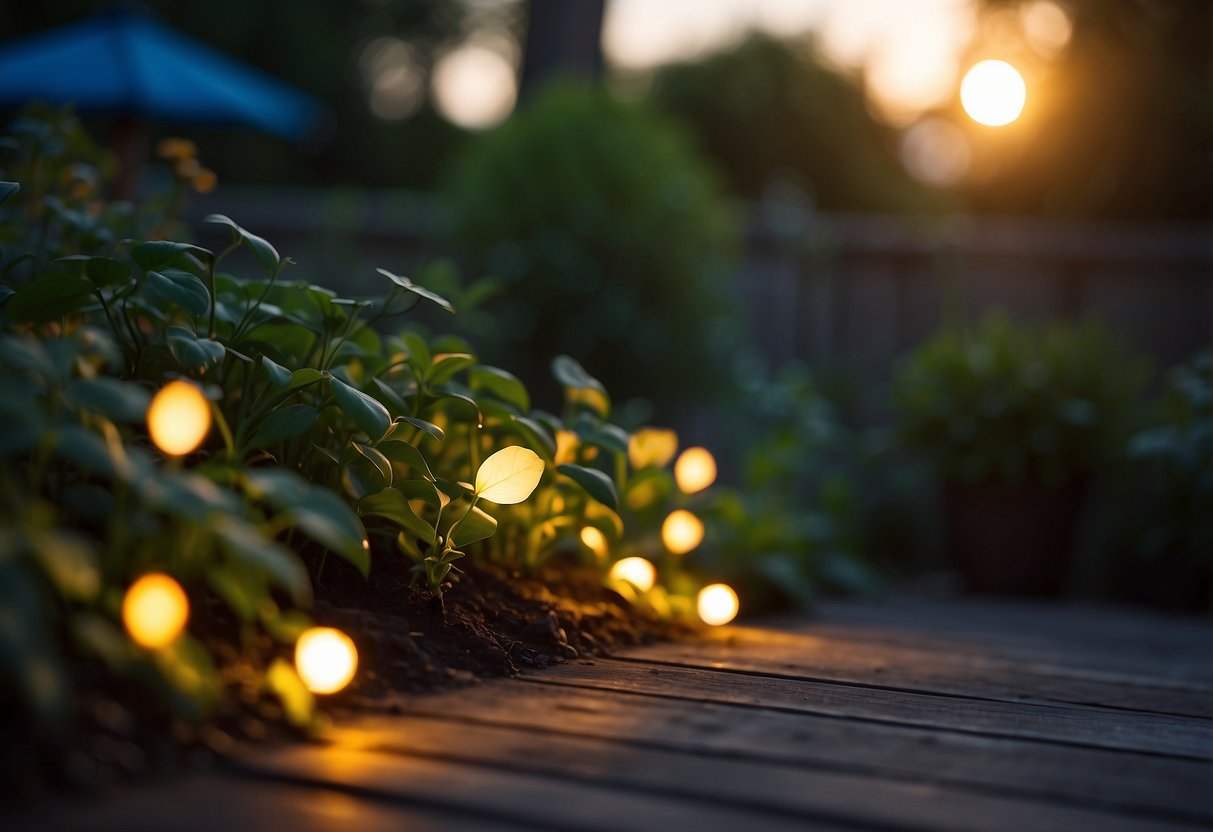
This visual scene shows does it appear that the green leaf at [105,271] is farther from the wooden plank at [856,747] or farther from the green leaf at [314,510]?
the wooden plank at [856,747]

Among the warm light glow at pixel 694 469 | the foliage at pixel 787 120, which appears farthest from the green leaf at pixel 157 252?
the foliage at pixel 787 120

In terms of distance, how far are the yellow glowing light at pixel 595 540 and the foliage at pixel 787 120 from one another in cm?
1243

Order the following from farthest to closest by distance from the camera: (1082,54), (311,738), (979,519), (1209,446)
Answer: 1. (1082,54)
2. (979,519)
3. (1209,446)
4. (311,738)

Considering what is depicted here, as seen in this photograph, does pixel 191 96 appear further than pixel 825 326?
No

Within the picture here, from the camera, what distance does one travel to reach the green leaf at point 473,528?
4.78 feet

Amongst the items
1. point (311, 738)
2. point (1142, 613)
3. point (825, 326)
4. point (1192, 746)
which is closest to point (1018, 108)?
point (1142, 613)

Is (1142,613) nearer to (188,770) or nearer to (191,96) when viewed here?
(188,770)

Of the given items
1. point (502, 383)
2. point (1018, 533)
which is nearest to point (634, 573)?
point (502, 383)

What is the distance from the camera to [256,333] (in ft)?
5.04

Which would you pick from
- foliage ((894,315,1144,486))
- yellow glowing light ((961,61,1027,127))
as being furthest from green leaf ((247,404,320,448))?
yellow glowing light ((961,61,1027,127))

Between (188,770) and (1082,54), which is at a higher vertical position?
(1082,54)

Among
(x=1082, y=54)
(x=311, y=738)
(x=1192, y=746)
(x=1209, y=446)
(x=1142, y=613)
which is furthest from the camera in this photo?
(x=1082, y=54)

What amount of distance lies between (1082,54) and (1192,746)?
934cm

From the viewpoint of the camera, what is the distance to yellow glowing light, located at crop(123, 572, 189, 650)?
89 centimetres
